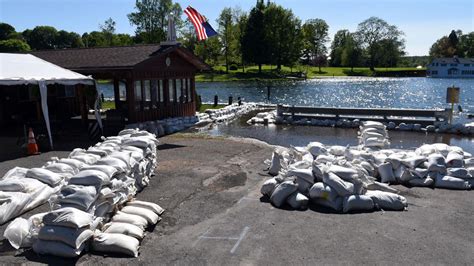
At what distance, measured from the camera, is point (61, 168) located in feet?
29.4

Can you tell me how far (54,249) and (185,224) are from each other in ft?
7.23

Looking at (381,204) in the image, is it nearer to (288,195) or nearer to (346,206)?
(346,206)

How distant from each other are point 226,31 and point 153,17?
15.2m

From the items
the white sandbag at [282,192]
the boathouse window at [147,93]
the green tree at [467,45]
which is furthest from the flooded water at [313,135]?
the green tree at [467,45]

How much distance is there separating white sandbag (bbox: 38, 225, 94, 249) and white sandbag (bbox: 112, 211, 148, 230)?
2.57 feet

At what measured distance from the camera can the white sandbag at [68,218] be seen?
6.01 m

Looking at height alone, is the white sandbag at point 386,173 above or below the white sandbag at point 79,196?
below

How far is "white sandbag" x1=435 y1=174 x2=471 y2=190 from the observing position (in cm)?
940

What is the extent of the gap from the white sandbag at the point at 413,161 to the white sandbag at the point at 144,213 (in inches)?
235

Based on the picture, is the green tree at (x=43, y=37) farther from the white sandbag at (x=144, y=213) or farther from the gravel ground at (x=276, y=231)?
the white sandbag at (x=144, y=213)

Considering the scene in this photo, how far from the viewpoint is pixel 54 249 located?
601 cm

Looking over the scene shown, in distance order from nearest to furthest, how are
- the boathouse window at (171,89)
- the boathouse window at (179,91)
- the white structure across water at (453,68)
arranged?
the boathouse window at (171,89) < the boathouse window at (179,91) < the white structure across water at (453,68)

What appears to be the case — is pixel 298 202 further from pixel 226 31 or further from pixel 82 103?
pixel 226 31

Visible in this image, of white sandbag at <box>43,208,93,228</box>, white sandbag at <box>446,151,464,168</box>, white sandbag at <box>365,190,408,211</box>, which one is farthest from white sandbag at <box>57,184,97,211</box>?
white sandbag at <box>446,151,464,168</box>
